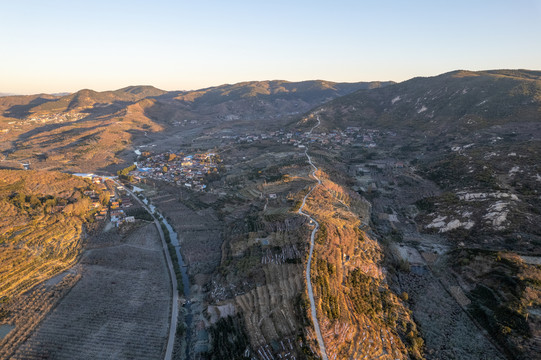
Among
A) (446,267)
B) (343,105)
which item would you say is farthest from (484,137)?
(343,105)

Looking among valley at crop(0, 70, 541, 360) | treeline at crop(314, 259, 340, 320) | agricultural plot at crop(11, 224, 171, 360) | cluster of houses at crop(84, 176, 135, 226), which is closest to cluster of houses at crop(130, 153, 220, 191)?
valley at crop(0, 70, 541, 360)

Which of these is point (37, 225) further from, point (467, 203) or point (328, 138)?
point (328, 138)

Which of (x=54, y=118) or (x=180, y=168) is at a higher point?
(x=54, y=118)

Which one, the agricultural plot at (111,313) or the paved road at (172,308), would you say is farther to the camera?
the paved road at (172,308)

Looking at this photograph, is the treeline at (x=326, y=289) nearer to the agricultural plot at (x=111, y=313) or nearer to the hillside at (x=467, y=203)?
the hillside at (x=467, y=203)

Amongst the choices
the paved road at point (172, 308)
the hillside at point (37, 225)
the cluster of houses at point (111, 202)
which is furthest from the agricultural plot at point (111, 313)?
the cluster of houses at point (111, 202)

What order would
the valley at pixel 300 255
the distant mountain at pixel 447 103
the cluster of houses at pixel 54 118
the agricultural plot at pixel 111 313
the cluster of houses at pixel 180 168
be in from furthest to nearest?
the cluster of houses at pixel 54 118 → the distant mountain at pixel 447 103 → the cluster of houses at pixel 180 168 → the agricultural plot at pixel 111 313 → the valley at pixel 300 255

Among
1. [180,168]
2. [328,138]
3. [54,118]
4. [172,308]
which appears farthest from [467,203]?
[54,118]
